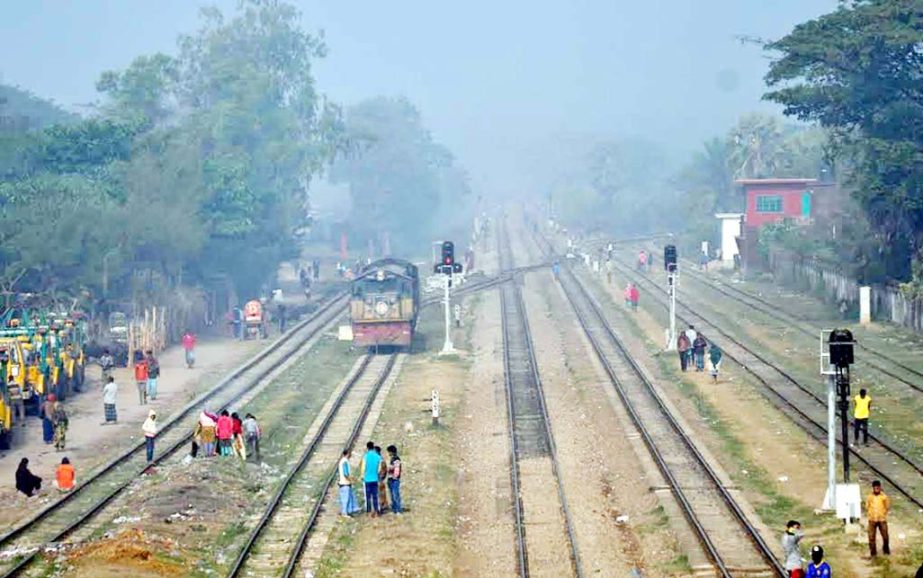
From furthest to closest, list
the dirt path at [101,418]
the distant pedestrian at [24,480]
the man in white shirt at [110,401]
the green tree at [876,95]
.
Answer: the green tree at [876,95] → the man in white shirt at [110,401] → the dirt path at [101,418] → the distant pedestrian at [24,480]

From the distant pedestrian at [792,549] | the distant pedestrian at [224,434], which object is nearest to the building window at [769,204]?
the distant pedestrian at [224,434]

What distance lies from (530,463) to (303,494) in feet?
17.4

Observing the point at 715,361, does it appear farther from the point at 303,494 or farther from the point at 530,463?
the point at 303,494

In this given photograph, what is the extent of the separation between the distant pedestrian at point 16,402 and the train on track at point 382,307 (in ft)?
51.8

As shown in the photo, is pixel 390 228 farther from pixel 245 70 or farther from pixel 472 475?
pixel 472 475

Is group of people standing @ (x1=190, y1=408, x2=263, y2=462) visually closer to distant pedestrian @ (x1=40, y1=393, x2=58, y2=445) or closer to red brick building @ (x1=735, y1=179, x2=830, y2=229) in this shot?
distant pedestrian @ (x1=40, y1=393, x2=58, y2=445)

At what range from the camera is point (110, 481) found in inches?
1231

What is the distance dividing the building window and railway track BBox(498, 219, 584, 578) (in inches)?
1362

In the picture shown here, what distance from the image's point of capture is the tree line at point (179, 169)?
185ft

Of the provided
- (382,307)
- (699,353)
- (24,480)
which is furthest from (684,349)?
(24,480)

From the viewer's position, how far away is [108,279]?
58.1 m

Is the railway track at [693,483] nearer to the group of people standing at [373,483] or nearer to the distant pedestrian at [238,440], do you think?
the group of people standing at [373,483]

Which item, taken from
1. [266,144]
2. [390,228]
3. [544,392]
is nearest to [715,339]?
[544,392]

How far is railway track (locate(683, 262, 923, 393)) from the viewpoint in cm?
4241
